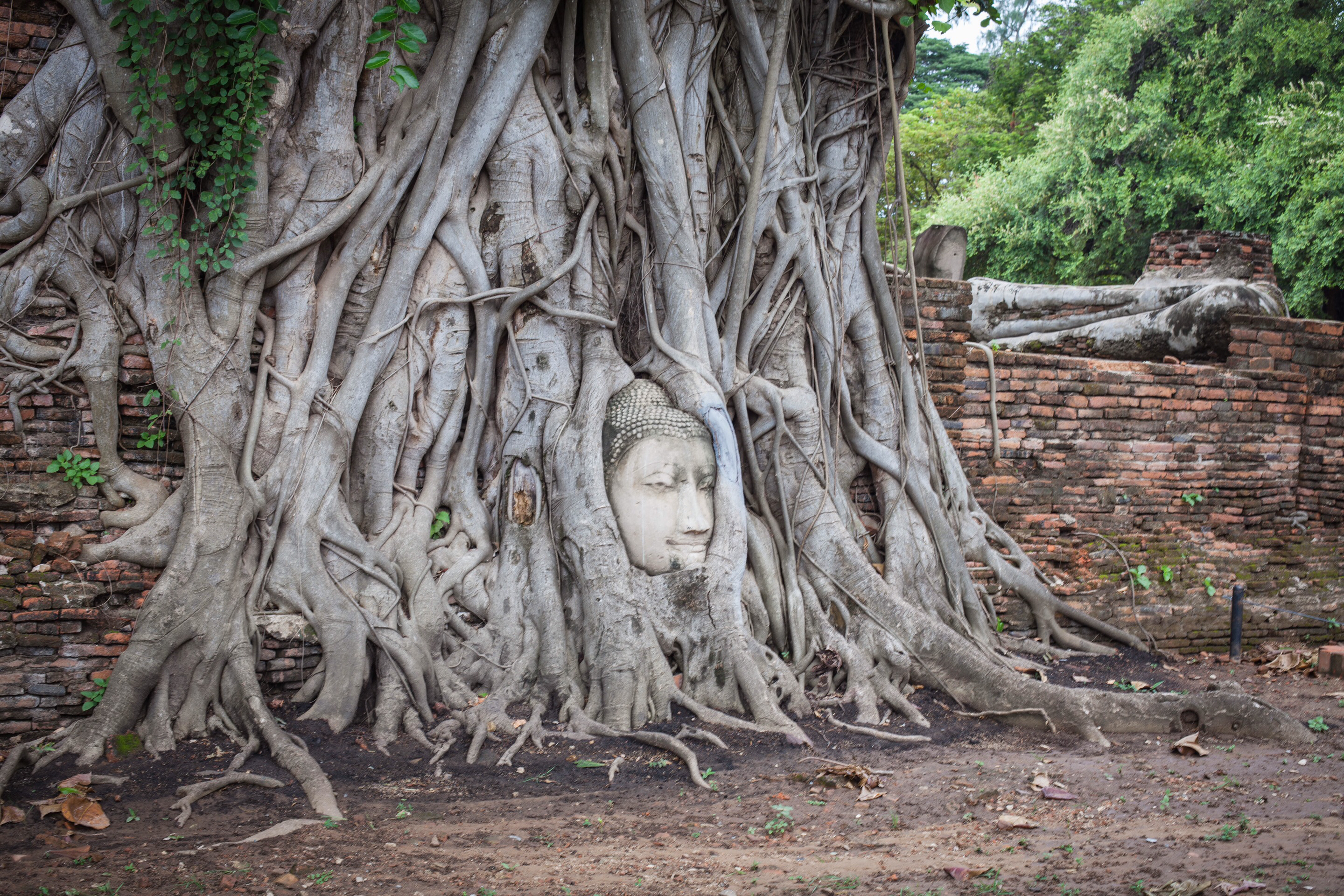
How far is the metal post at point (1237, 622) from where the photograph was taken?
625 centimetres

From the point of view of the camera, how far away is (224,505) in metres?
4.07

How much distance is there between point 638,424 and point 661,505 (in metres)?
0.38

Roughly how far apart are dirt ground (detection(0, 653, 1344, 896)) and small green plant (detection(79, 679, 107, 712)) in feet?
1.41

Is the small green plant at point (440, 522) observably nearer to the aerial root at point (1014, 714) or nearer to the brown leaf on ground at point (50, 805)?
the brown leaf on ground at point (50, 805)

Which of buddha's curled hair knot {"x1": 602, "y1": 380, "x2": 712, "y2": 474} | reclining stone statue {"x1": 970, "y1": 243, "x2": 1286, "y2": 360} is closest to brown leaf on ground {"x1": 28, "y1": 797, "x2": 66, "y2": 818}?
buddha's curled hair knot {"x1": 602, "y1": 380, "x2": 712, "y2": 474}

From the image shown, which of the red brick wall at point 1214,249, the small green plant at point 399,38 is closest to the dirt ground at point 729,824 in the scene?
the small green plant at point 399,38

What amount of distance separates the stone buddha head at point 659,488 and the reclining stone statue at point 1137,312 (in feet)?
11.7

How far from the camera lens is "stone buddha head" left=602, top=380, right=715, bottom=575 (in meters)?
4.50

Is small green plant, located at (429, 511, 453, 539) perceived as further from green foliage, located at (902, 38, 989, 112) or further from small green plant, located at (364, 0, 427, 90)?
green foliage, located at (902, 38, 989, 112)

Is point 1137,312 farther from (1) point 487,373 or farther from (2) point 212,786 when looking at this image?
(2) point 212,786

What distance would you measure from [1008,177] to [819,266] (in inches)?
415

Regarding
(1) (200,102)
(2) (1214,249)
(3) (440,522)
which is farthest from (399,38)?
(2) (1214,249)

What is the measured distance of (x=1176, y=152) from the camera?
1253 centimetres

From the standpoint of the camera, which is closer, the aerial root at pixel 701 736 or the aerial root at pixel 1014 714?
the aerial root at pixel 701 736
